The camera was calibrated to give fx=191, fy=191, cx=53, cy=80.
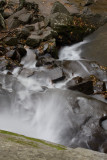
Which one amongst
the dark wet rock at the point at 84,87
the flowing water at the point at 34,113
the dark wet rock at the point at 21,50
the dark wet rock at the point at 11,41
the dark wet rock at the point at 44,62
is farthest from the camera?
the dark wet rock at the point at 11,41

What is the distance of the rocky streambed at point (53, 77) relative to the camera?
5.85 m

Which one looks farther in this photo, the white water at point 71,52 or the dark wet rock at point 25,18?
the dark wet rock at point 25,18

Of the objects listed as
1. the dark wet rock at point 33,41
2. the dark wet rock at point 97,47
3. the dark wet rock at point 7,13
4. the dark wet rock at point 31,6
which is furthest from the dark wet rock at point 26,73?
the dark wet rock at point 31,6

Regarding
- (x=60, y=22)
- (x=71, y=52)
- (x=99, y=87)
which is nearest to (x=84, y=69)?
(x=99, y=87)

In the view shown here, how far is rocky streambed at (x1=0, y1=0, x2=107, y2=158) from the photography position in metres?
5.85

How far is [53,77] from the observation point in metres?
8.72

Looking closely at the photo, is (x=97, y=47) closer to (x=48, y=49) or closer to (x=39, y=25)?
(x=48, y=49)

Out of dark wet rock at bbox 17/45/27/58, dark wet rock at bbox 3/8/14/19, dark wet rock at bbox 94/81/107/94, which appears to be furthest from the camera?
dark wet rock at bbox 3/8/14/19

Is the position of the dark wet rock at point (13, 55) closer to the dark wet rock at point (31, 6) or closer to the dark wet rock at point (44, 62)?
the dark wet rock at point (44, 62)

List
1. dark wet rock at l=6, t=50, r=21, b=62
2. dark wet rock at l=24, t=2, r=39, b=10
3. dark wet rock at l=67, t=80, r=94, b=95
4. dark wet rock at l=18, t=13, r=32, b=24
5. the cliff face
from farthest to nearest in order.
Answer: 1. dark wet rock at l=24, t=2, r=39, b=10
2. dark wet rock at l=18, t=13, r=32, b=24
3. dark wet rock at l=6, t=50, r=21, b=62
4. dark wet rock at l=67, t=80, r=94, b=95
5. the cliff face

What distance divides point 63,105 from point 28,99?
1.29 meters

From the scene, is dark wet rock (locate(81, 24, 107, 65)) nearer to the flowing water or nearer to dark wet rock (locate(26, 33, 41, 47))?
dark wet rock (locate(26, 33, 41, 47))

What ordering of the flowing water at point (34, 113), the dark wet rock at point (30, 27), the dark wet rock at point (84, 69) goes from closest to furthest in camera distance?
the flowing water at point (34, 113) < the dark wet rock at point (84, 69) < the dark wet rock at point (30, 27)

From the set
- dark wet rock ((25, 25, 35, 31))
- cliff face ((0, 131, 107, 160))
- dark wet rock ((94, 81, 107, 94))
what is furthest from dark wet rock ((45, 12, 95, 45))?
cliff face ((0, 131, 107, 160))
